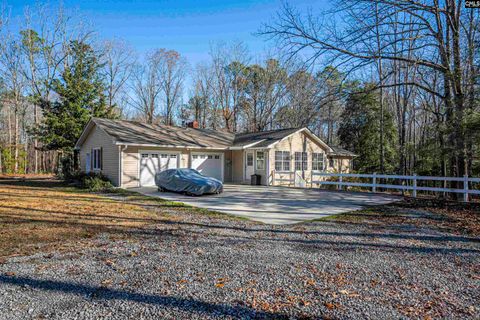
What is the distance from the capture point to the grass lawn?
19.9 ft

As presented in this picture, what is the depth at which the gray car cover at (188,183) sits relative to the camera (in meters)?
14.0

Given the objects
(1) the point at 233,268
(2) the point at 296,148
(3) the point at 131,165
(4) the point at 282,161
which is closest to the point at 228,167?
(4) the point at 282,161

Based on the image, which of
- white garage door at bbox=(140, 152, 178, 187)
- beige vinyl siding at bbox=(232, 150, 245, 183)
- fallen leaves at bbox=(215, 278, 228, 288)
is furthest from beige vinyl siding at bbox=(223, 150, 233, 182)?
fallen leaves at bbox=(215, 278, 228, 288)

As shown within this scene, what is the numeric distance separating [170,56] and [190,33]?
17069 mm

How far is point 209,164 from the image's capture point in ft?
68.1

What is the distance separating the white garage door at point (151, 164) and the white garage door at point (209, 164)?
177cm

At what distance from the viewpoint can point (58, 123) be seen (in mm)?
22672

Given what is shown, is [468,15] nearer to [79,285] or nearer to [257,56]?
[79,285]

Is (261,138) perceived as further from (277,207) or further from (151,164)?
(277,207)

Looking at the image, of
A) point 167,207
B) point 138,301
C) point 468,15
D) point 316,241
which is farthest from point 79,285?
point 468,15

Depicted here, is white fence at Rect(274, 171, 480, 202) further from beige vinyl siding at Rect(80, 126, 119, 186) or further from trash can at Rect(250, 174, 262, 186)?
beige vinyl siding at Rect(80, 126, 119, 186)

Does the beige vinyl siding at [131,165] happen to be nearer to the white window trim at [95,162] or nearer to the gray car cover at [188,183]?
the gray car cover at [188,183]

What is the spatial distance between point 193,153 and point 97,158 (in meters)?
5.89

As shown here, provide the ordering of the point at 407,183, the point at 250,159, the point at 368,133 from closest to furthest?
1. the point at 407,183
2. the point at 250,159
3. the point at 368,133
